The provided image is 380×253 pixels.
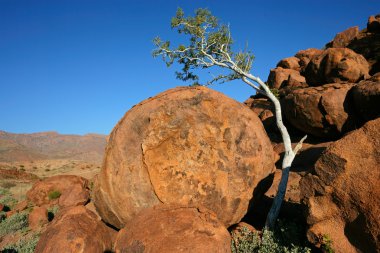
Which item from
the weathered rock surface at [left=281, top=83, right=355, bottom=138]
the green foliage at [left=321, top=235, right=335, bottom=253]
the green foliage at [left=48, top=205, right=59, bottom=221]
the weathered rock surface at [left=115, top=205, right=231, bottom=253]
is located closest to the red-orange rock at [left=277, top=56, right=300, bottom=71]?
the weathered rock surface at [left=281, top=83, right=355, bottom=138]

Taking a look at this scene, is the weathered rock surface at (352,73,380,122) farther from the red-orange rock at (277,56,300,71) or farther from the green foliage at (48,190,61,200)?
the green foliage at (48,190,61,200)

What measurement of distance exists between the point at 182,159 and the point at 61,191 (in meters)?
12.1

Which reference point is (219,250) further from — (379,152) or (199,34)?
(199,34)

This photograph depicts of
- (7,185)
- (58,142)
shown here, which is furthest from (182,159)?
(58,142)

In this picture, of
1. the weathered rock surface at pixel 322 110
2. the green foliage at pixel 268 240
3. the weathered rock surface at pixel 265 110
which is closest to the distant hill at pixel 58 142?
the weathered rock surface at pixel 265 110

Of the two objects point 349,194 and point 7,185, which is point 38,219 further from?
point 7,185

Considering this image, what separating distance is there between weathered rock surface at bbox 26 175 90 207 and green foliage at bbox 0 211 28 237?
1.50m

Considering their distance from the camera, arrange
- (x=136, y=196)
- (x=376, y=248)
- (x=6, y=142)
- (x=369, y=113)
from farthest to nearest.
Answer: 1. (x=6, y=142)
2. (x=369, y=113)
3. (x=136, y=196)
4. (x=376, y=248)

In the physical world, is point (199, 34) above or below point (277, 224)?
above

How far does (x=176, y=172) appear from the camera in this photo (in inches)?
277

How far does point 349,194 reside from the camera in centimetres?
507

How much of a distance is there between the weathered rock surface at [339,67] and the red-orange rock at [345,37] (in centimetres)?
916

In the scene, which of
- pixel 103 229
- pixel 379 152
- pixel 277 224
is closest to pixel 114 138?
pixel 103 229

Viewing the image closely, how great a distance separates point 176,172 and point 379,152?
13.3 ft
